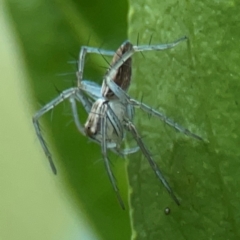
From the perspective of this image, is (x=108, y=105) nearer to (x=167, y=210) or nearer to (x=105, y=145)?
(x=105, y=145)

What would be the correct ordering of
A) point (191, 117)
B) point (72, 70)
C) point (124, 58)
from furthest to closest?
point (72, 70), point (124, 58), point (191, 117)

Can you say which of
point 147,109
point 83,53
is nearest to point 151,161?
point 147,109

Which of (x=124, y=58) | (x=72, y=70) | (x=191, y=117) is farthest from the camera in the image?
(x=72, y=70)

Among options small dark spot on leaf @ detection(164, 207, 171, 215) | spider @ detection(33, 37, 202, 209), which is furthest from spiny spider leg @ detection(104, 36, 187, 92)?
small dark spot on leaf @ detection(164, 207, 171, 215)

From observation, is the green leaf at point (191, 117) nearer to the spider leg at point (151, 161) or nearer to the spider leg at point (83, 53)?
the spider leg at point (151, 161)

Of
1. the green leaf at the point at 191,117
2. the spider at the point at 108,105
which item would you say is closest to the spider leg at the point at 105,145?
the spider at the point at 108,105
